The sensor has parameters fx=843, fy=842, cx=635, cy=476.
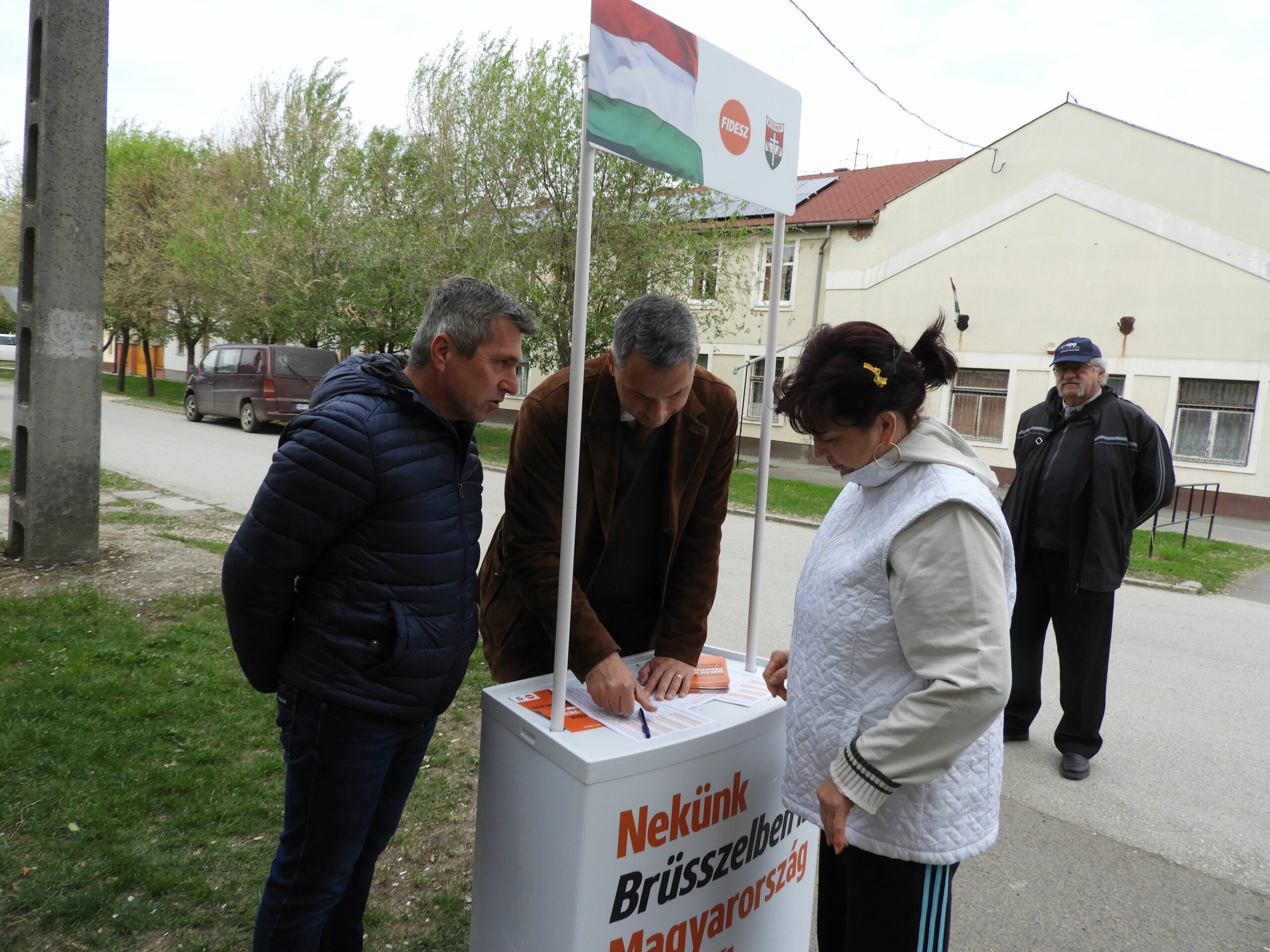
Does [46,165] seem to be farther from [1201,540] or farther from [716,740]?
[1201,540]

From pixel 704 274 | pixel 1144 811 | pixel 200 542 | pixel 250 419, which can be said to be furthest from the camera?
pixel 250 419

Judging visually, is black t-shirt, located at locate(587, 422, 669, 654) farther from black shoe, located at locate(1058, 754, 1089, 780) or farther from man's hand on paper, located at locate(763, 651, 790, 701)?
black shoe, located at locate(1058, 754, 1089, 780)

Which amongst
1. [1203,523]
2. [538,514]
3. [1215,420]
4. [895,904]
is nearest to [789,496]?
[1203,523]

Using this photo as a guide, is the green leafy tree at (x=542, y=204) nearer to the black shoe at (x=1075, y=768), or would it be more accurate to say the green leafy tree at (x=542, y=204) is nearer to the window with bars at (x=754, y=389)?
the window with bars at (x=754, y=389)

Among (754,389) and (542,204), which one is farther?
(754,389)

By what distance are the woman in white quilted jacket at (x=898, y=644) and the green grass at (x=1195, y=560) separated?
7.39 metres

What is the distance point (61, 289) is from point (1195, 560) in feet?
37.4

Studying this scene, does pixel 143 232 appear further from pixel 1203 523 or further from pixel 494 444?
pixel 1203 523

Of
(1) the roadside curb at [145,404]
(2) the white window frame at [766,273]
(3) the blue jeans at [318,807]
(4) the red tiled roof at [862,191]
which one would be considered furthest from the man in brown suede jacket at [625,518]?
(1) the roadside curb at [145,404]

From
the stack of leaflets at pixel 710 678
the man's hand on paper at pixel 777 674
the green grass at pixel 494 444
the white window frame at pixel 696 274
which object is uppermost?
the white window frame at pixel 696 274

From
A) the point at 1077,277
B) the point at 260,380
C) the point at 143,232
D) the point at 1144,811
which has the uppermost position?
the point at 143,232

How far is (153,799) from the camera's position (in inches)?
117

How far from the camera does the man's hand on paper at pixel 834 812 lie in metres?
1.51

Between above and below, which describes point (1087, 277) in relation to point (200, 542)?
above
